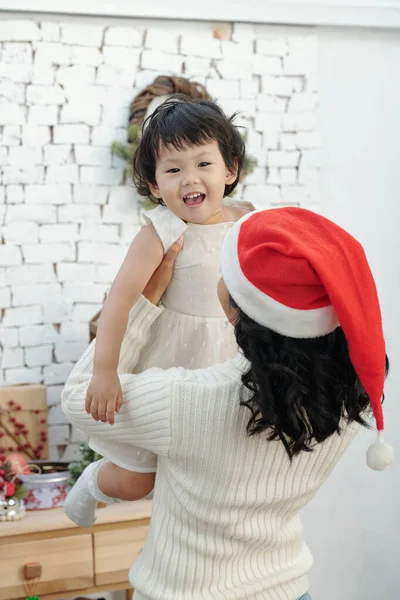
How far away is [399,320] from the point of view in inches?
113

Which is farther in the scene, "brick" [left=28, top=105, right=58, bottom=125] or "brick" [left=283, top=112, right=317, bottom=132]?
"brick" [left=283, top=112, right=317, bottom=132]

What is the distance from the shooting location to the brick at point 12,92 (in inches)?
94.1

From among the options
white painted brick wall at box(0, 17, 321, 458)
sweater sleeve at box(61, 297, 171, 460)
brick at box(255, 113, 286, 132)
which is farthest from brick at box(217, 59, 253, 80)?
sweater sleeve at box(61, 297, 171, 460)

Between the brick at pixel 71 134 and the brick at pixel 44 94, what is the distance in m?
0.08

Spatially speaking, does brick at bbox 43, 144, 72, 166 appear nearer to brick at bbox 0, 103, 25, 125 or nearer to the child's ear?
brick at bbox 0, 103, 25, 125

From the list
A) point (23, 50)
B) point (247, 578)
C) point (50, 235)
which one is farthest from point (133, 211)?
point (247, 578)

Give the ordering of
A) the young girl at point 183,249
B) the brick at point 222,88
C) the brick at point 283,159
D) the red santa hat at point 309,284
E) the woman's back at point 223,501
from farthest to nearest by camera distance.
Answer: the brick at point 283,159
the brick at point 222,88
the young girl at point 183,249
the woman's back at point 223,501
the red santa hat at point 309,284

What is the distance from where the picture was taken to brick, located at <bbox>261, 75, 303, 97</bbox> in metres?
2.67

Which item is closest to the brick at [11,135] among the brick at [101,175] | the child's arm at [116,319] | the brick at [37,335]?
the brick at [101,175]

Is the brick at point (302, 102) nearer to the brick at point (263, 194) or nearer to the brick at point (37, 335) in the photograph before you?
the brick at point (263, 194)

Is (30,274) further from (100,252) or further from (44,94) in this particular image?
(44,94)

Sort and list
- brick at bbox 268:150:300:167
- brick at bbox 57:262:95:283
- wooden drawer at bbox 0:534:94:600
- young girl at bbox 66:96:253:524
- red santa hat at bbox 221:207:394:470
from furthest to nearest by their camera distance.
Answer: brick at bbox 268:150:300:167
brick at bbox 57:262:95:283
wooden drawer at bbox 0:534:94:600
young girl at bbox 66:96:253:524
red santa hat at bbox 221:207:394:470

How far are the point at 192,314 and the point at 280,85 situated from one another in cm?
146

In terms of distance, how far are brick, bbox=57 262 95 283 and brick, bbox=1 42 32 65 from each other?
62cm
